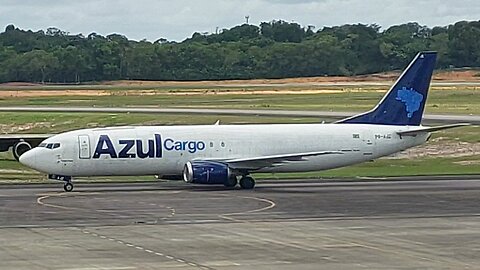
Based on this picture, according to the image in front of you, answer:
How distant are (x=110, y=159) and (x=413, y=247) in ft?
73.6

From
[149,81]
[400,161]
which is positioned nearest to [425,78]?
[400,161]

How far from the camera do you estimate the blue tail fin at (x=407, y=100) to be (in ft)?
179

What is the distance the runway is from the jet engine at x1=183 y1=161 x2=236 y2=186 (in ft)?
2.30

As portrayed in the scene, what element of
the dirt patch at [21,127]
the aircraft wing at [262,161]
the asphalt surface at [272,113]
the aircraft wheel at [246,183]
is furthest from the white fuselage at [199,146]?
the dirt patch at [21,127]

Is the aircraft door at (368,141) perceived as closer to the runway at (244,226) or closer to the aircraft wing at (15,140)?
the runway at (244,226)

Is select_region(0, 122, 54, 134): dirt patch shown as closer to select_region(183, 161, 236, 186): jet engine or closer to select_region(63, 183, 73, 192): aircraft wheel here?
select_region(63, 183, 73, 192): aircraft wheel

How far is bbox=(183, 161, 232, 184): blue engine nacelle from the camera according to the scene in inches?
1991

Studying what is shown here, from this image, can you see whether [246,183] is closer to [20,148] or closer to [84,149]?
[84,149]

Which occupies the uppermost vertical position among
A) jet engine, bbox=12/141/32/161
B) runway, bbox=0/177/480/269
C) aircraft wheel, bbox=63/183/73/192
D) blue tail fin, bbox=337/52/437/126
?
blue tail fin, bbox=337/52/437/126

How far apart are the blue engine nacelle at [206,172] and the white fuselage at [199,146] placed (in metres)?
0.63

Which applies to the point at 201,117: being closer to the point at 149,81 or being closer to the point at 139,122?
the point at 139,122

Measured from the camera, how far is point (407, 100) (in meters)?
54.8

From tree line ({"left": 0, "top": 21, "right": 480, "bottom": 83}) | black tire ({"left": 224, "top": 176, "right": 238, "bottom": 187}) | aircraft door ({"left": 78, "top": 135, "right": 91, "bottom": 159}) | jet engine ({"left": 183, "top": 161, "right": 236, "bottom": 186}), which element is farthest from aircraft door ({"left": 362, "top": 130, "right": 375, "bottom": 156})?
tree line ({"left": 0, "top": 21, "right": 480, "bottom": 83})

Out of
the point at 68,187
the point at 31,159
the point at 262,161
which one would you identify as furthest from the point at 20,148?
the point at 262,161
